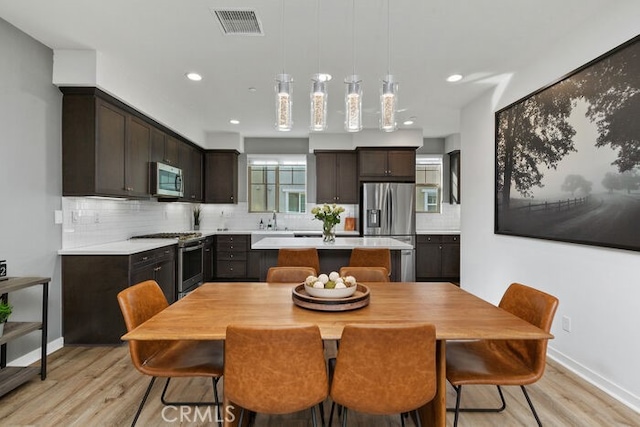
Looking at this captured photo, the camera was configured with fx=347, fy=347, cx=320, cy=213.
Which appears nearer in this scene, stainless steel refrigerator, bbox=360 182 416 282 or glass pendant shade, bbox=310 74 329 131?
glass pendant shade, bbox=310 74 329 131

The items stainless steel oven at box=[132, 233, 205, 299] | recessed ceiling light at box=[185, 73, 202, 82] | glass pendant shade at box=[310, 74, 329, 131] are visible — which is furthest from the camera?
stainless steel oven at box=[132, 233, 205, 299]

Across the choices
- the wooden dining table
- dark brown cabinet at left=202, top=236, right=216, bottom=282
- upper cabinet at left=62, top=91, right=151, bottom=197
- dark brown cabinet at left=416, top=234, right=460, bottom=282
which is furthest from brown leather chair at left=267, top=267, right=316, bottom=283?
dark brown cabinet at left=416, top=234, right=460, bottom=282

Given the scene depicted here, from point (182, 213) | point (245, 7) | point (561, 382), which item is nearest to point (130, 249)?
point (245, 7)

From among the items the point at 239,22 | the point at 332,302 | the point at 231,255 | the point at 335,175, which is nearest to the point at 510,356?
the point at 332,302

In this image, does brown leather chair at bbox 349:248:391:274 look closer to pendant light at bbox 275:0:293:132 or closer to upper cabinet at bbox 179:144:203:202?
pendant light at bbox 275:0:293:132

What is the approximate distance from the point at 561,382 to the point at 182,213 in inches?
217

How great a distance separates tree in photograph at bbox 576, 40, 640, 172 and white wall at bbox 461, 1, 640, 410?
141 mm

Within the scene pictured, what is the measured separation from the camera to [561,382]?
8.32 ft

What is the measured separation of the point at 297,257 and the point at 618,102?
2689mm

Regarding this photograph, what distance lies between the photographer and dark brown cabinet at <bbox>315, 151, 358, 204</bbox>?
6270mm

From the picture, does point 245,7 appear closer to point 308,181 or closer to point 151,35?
point 151,35

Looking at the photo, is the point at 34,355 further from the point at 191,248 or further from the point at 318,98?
the point at 318,98

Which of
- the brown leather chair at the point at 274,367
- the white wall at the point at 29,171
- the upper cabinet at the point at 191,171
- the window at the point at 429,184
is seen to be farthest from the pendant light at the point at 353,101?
the window at the point at 429,184

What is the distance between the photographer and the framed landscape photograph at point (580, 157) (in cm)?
221
